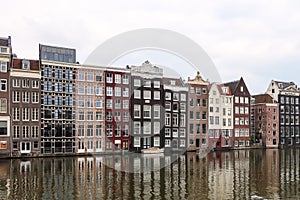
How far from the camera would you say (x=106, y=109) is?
3036 inches

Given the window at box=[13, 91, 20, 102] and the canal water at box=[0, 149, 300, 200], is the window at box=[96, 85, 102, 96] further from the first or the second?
the canal water at box=[0, 149, 300, 200]

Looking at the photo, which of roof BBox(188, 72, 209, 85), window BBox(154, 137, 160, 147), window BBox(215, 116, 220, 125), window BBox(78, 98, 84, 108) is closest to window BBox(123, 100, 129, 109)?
window BBox(78, 98, 84, 108)

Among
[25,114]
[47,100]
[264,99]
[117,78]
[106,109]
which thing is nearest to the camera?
[25,114]

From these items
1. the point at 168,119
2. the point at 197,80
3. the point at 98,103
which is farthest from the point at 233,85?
the point at 98,103

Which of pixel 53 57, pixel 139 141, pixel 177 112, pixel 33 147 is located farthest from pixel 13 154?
pixel 177 112

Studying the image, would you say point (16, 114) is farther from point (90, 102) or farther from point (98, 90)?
point (98, 90)

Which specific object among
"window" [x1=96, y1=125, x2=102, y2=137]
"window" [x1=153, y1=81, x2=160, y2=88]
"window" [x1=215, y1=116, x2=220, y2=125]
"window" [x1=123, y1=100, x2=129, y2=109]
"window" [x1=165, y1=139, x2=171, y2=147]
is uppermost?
"window" [x1=153, y1=81, x2=160, y2=88]

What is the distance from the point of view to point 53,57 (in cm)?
7181

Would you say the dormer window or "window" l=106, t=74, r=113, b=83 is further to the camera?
"window" l=106, t=74, r=113, b=83

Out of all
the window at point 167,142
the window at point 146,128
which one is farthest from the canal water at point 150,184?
the window at point 167,142

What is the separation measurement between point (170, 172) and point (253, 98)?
78890 mm

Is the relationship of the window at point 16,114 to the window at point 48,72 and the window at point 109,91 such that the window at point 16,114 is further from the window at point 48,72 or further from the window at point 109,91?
the window at point 109,91

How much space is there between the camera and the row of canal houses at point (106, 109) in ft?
220

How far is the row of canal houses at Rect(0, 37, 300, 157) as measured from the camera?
66.9 metres
